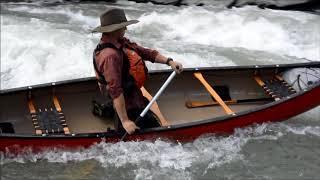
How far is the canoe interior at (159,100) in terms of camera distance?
6602mm

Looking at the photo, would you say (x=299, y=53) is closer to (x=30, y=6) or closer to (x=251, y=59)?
(x=251, y=59)

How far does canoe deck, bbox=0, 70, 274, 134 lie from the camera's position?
260 inches

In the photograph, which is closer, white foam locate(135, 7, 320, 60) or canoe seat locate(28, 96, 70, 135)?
canoe seat locate(28, 96, 70, 135)

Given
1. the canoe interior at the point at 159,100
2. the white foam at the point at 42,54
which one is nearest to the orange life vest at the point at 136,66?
the canoe interior at the point at 159,100

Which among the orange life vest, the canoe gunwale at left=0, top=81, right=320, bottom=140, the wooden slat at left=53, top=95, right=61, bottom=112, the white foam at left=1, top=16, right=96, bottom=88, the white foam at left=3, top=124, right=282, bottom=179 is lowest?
the white foam at left=1, top=16, right=96, bottom=88

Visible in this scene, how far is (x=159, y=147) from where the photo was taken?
6.29m

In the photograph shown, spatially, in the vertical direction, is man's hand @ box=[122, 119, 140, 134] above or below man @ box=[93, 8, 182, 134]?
below

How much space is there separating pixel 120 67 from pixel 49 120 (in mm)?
1429

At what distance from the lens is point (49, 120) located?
647 cm

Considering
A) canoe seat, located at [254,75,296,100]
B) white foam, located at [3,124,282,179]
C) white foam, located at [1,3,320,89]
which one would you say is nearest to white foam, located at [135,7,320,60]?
white foam, located at [1,3,320,89]

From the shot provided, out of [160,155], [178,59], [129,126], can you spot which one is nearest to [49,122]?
[129,126]

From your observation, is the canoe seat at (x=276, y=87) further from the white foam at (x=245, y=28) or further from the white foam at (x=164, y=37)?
the white foam at (x=245, y=28)

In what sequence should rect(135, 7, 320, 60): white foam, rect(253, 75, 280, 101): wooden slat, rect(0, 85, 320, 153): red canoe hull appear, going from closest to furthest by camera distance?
rect(0, 85, 320, 153): red canoe hull → rect(253, 75, 280, 101): wooden slat → rect(135, 7, 320, 60): white foam

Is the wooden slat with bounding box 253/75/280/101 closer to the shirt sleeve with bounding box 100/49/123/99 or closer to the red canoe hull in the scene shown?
the red canoe hull
